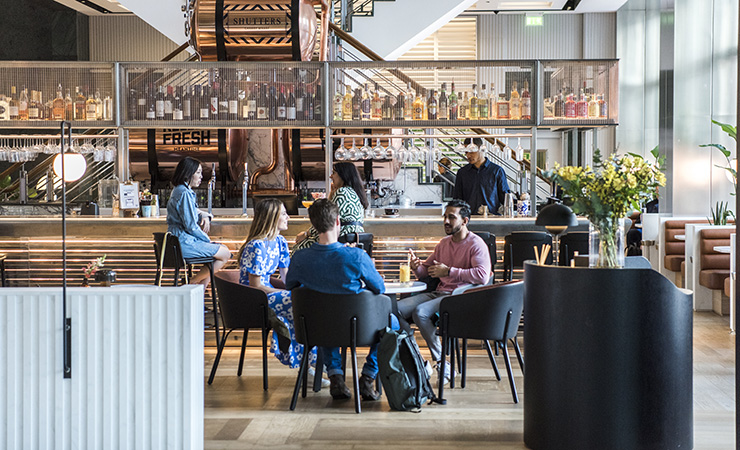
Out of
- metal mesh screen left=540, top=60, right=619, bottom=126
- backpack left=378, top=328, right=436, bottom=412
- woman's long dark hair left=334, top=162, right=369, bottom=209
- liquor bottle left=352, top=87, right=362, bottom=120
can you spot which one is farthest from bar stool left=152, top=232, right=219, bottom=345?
metal mesh screen left=540, top=60, right=619, bottom=126

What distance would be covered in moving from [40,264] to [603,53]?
13.0 m

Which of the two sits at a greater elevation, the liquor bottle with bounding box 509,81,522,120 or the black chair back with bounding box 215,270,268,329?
the liquor bottle with bounding box 509,81,522,120

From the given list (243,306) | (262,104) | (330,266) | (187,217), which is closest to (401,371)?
(330,266)

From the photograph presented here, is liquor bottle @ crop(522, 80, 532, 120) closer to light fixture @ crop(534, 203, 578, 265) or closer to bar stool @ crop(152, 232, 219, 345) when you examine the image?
bar stool @ crop(152, 232, 219, 345)

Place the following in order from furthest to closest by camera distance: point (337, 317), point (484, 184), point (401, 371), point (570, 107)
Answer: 1. point (484, 184)
2. point (570, 107)
3. point (401, 371)
4. point (337, 317)

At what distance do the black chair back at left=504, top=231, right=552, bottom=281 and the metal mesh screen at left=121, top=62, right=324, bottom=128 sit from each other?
215 centimetres

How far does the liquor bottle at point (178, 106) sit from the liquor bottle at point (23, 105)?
1.06m

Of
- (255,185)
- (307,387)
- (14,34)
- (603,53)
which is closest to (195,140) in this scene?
(255,185)

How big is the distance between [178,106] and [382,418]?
4134mm

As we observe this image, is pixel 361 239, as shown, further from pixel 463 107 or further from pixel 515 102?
pixel 515 102

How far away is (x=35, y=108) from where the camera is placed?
7.54 metres

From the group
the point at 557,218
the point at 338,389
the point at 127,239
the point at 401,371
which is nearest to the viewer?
the point at 557,218

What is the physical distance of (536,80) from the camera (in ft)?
24.1

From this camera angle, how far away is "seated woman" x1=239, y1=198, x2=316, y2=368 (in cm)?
493
